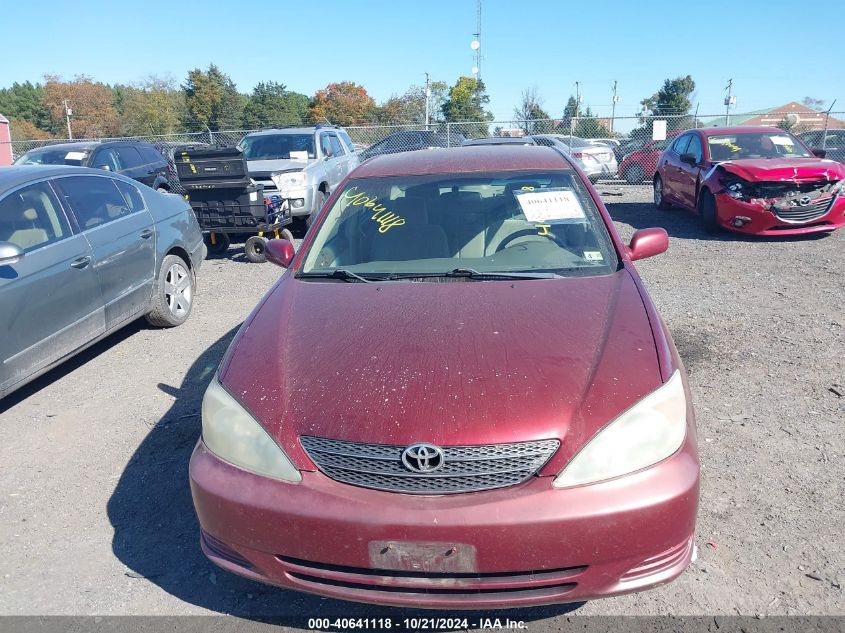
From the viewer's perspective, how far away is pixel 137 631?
2.56 m

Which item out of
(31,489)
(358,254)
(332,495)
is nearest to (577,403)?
(332,495)

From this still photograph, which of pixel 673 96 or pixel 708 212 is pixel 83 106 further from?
pixel 708 212

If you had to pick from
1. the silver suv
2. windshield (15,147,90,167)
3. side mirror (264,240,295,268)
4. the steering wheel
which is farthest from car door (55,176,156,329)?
windshield (15,147,90,167)

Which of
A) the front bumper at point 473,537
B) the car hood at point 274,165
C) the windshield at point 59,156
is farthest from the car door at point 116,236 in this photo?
the windshield at point 59,156

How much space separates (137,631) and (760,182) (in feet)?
30.8

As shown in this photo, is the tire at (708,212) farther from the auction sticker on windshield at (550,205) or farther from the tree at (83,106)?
the tree at (83,106)

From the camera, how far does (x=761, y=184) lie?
9.30 meters

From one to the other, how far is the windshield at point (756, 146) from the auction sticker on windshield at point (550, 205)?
7.94 m

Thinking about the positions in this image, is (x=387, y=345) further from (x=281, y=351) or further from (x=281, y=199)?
(x=281, y=199)

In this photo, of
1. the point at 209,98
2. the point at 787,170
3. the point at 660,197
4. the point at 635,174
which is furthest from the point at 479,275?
the point at 209,98

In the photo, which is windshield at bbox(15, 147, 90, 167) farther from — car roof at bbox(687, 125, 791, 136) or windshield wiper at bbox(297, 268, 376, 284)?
car roof at bbox(687, 125, 791, 136)

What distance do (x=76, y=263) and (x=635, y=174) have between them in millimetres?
16287

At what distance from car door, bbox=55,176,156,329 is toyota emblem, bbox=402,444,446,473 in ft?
12.7

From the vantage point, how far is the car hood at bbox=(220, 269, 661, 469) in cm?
226
